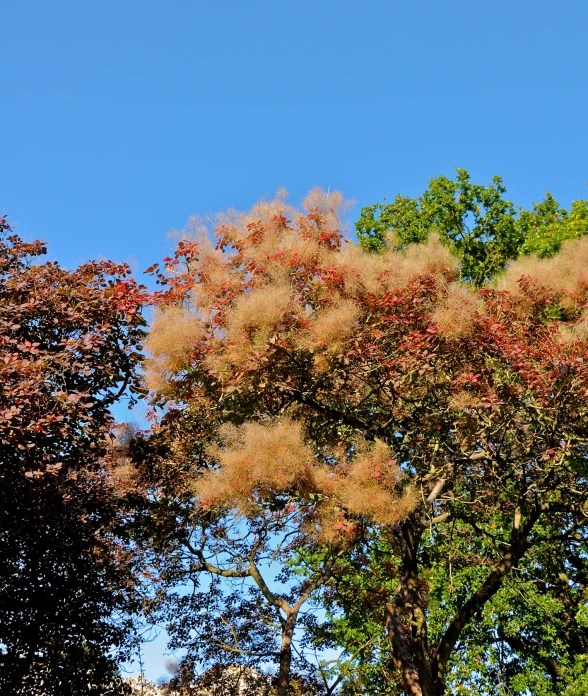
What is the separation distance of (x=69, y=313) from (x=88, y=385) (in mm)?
A: 690

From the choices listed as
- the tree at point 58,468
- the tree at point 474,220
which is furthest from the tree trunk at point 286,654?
the tree at point 474,220

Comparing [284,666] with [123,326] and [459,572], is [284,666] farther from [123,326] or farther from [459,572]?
[123,326]

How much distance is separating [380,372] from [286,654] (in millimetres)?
5385

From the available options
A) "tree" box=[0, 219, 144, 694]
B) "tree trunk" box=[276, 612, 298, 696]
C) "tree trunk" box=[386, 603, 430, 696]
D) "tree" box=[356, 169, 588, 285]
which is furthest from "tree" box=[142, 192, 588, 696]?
"tree" box=[356, 169, 588, 285]

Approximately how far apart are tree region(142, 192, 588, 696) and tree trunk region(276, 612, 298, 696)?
8.92 feet

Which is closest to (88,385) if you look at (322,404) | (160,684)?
(322,404)

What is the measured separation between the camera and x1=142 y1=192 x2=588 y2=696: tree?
6957 mm

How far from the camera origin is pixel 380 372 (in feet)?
23.9

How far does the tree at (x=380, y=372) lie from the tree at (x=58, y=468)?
2.52ft

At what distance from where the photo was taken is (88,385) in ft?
21.7

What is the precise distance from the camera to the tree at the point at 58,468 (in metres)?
5.95

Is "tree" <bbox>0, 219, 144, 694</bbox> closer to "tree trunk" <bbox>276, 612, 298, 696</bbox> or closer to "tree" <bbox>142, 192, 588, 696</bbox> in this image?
"tree" <bbox>142, 192, 588, 696</bbox>

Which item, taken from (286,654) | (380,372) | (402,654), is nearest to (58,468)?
(380,372)

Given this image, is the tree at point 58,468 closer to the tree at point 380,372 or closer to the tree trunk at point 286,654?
the tree at point 380,372
